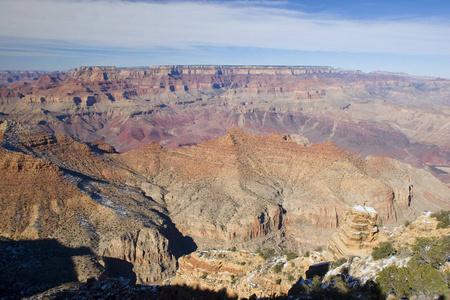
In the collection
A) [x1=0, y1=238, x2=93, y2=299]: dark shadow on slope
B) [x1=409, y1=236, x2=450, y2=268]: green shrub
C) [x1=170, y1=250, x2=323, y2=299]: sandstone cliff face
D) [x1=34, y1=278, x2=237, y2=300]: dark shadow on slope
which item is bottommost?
[x1=0, y1=238, x2=93, y2=299]: dark shadow on slope

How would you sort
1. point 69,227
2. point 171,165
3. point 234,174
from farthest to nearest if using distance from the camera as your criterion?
point 171,165 → point 234,174 → point 69,227

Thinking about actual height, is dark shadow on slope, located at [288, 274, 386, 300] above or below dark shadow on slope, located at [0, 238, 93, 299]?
above

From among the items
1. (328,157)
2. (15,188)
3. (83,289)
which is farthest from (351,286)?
(328,157)

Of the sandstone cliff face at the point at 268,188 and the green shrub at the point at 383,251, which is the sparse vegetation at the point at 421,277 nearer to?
the green shrub at the point at 383,251

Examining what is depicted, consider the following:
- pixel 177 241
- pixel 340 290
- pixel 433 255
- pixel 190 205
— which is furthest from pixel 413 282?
pixel 190 205

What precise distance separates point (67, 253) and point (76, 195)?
51.5 ft

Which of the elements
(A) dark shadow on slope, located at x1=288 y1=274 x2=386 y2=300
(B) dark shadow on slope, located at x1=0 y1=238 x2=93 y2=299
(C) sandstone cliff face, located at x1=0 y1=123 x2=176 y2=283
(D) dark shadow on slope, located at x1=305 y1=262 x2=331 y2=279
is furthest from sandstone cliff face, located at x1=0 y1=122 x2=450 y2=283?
(A) dark shadow on slope, located at x1=288 y1=274 x2=386 y2=300

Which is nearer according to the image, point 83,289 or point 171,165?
point 83,289

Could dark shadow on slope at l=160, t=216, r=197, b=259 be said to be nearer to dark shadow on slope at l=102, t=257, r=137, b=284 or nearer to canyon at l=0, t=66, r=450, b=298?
canyon at l=0, t=66, r=450, b=298

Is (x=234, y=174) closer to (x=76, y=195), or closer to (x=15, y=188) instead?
(x=76, y=195)

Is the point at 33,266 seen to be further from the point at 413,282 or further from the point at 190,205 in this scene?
the point at 413,282

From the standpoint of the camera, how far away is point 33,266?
152 feet

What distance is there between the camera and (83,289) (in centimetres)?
3312

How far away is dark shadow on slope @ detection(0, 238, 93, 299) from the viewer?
41.8 m
